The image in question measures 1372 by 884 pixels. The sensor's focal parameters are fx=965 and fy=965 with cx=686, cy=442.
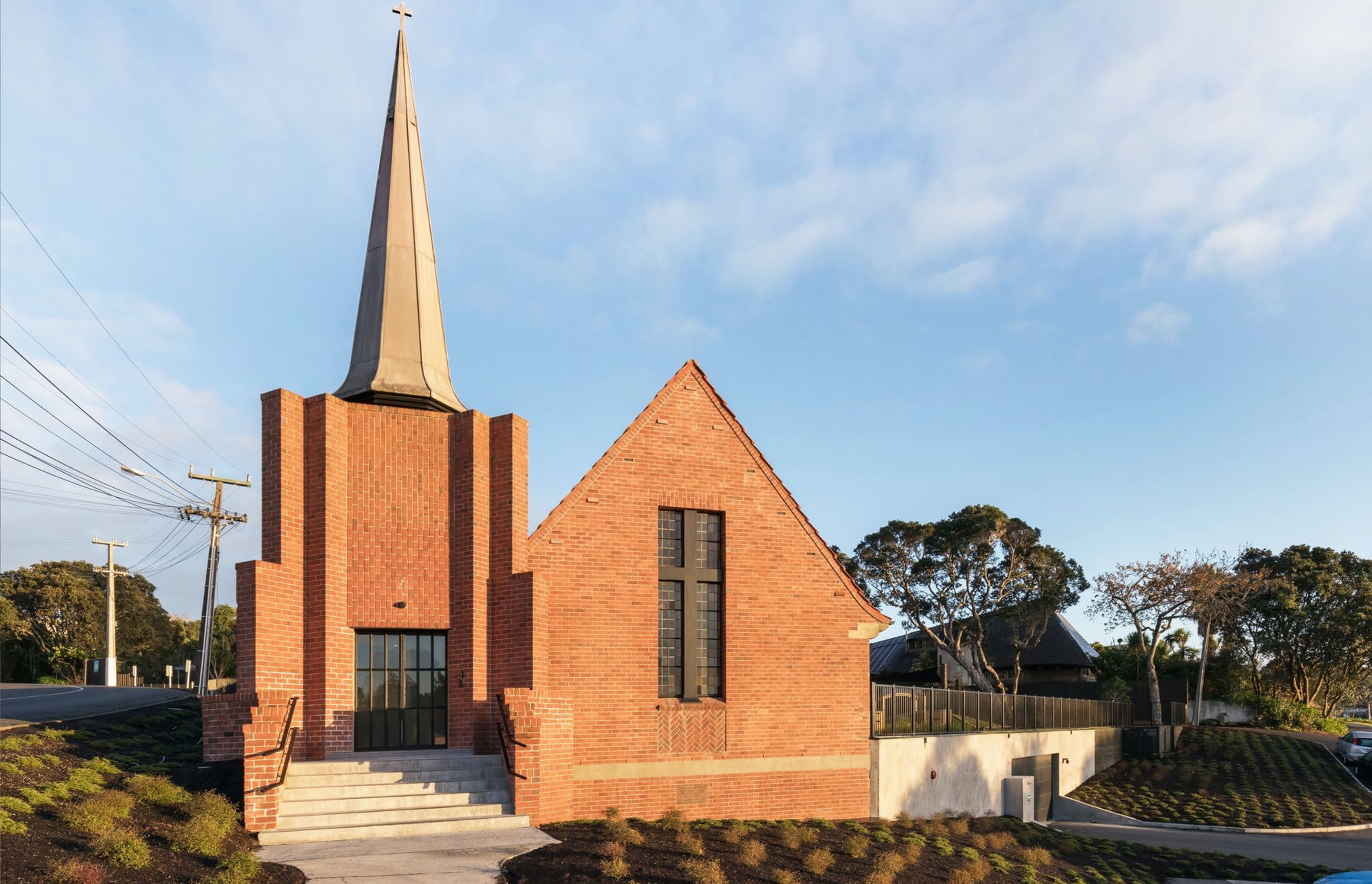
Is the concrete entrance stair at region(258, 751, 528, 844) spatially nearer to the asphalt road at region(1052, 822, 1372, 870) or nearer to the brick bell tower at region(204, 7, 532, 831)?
the brick bell tower at region(204, 7, 532, 831)

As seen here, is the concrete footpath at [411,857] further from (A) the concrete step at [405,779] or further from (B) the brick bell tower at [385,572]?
(B) the brick bell tower at [385,572]

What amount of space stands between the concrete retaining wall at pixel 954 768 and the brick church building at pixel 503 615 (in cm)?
105

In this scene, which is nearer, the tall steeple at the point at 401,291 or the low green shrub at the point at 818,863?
the low green shrub at the point at 818,863

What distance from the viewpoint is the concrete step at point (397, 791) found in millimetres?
13609

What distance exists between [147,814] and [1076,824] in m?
25.7

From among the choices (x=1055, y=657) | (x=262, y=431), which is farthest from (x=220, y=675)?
(x=262, y=431)

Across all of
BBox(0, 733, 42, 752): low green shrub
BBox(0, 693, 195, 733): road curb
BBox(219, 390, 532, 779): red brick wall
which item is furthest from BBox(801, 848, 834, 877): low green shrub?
BBox(0, 693, 195, 733): road curb

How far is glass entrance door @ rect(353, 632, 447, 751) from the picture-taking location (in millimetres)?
15641

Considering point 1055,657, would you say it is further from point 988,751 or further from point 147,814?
point 147,814

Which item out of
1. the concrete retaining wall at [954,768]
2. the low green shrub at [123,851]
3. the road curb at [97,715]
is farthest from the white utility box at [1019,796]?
the low green shrub at [123,851]

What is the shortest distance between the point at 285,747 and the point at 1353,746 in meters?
39.5

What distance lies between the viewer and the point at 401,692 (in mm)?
15867

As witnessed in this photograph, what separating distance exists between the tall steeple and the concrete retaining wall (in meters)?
11.6

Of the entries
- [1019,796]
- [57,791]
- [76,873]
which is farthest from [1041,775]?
[76,873]
